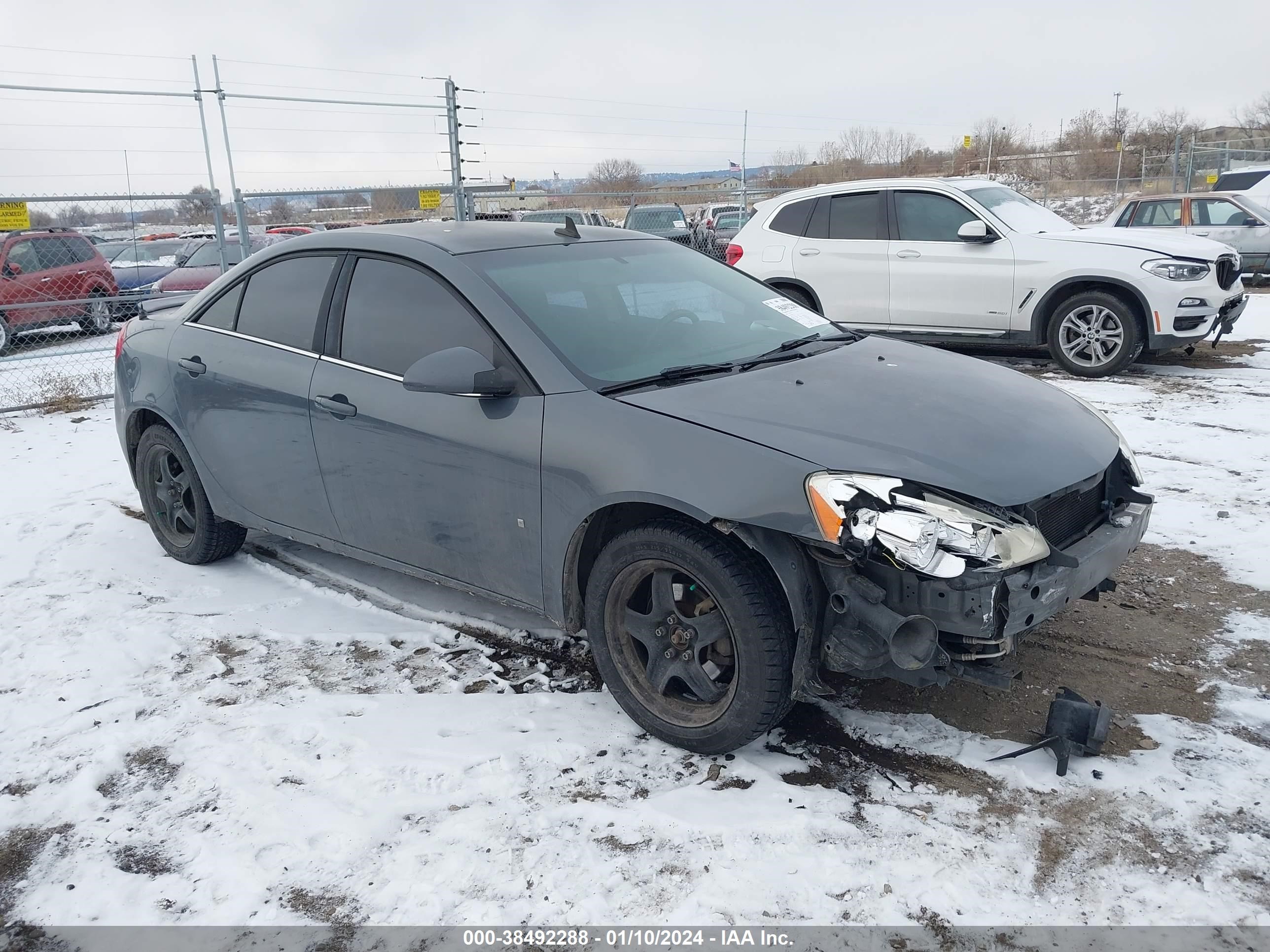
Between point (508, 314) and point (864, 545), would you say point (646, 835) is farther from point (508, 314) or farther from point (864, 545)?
point (508, 314)

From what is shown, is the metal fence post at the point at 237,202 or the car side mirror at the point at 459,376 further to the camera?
the metal fence post at the point at 237,202

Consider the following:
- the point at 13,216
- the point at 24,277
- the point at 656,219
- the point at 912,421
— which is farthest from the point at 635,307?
the point at 656,219

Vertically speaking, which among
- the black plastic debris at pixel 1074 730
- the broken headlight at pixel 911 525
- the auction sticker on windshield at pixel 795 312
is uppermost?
the auction sticker on windshield at pixel 795 312

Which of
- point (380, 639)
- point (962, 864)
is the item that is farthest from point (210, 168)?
point (962, 864)

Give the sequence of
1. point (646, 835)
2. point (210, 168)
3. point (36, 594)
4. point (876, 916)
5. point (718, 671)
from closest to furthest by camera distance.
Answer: point (876, 916)
point (646, 835)
point (718, 671)
point (36, 594)
point (210, 168)

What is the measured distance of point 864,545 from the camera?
262 centimetres

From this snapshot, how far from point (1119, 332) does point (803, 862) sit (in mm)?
7110

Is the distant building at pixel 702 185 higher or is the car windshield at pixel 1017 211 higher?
the distant building at pixel 702 185

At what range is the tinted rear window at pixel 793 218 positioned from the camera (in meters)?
9.50

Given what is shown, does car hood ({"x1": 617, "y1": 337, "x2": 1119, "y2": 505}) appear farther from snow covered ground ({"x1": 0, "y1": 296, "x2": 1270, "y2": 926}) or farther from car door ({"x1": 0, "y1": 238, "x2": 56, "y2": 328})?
car door ({"x1": 0, "y1": 238, "x2": 56, "y2": 328})

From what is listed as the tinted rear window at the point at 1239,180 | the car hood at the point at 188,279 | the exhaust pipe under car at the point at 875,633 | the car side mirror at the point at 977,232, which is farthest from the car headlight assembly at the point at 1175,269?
the tinted rear window at the point at 1239,180

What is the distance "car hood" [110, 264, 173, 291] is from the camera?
16875mm

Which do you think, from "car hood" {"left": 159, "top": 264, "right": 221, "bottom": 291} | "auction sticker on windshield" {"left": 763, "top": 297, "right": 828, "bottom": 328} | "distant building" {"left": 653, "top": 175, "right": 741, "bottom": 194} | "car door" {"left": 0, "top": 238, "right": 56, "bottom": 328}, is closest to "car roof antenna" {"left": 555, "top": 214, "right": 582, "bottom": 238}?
"auction sticker on windshield" {"left": 763, "top": 297, "right": 828, "bottom": 328}

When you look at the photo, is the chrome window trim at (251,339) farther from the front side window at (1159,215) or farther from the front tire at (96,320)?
the front side window at (1159,215)
